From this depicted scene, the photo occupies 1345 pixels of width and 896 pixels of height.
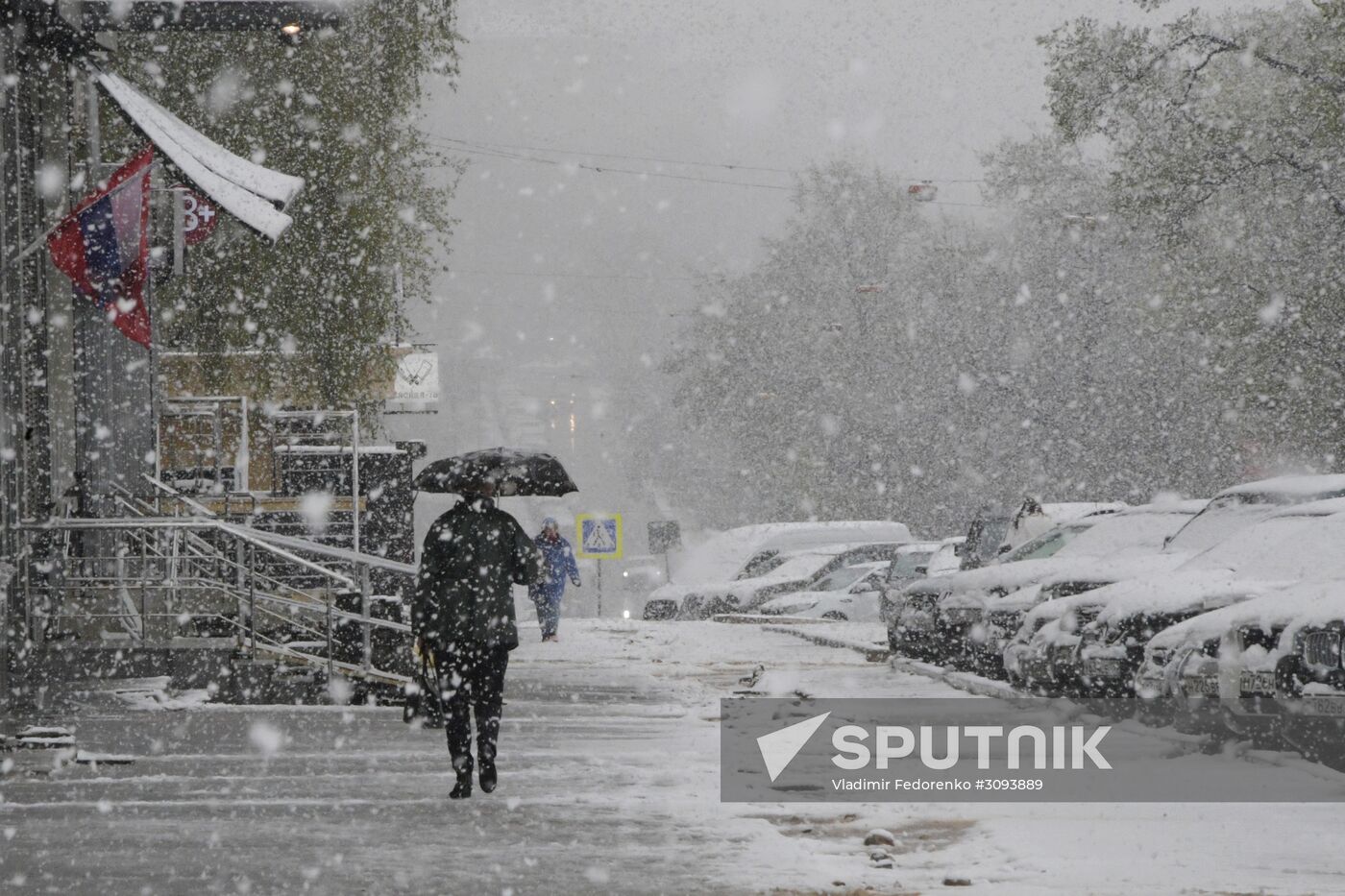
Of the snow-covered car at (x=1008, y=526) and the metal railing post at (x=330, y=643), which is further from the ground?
the snow-covered car at (x=1008, y=526)

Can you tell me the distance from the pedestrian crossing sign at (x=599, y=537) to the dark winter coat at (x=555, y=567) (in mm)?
9767

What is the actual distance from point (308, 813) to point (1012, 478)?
40.6 meters

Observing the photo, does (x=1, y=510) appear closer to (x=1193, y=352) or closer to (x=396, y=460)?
(x=396, y=460)

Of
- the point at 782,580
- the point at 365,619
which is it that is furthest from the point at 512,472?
the point at 782,580

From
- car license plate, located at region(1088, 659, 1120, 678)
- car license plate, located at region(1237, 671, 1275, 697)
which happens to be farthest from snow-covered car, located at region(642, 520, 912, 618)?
car license plate, located at region(1237, 671, 1275, 697)

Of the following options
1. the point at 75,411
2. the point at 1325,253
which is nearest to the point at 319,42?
the point at 75,411

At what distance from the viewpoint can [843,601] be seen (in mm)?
32688

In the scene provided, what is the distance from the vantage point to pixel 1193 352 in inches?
1677

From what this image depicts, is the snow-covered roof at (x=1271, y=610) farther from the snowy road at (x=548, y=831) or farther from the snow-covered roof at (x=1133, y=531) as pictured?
the snow-covered roof at (x=1133, y=531)

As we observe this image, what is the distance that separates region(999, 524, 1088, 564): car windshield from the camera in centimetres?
1961

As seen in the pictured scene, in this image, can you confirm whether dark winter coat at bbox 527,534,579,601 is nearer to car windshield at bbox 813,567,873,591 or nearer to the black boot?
car windshield at bbox 813,567,873,591

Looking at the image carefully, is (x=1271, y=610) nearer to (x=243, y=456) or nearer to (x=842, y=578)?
(x=243, y=456)

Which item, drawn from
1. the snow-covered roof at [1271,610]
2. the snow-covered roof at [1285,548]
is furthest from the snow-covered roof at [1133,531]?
the snow-covered roof at [1271,610]

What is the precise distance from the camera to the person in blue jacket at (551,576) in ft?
83.0
